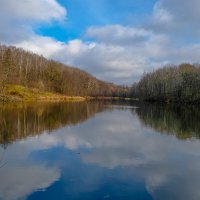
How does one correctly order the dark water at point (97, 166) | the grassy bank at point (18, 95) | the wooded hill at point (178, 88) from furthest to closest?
the wooded hill at point (178, 88)
the grassy bank at point (18, 95)
the dark water at point (97, 166)

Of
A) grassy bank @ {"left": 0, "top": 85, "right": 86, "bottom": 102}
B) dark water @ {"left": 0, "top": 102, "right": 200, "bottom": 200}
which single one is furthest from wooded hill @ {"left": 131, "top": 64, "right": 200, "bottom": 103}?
dark water @ {"left": 0, "top": 102, "right": 200, "bottom": 200}

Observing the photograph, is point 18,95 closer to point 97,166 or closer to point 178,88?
point 178,88

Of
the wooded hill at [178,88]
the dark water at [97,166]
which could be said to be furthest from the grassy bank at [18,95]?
the wooded hill at [178,88]

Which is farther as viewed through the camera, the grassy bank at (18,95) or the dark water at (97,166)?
the grassy bank at (18,95)

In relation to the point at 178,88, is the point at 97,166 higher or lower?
lower

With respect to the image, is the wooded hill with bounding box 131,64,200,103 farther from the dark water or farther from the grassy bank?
the dark water

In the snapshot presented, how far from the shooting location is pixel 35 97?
81.8m

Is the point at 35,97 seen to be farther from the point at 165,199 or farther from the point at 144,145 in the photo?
the point at 165,199

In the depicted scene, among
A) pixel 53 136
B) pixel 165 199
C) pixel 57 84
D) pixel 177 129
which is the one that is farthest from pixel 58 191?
pixel 57 84

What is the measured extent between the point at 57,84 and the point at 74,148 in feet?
313

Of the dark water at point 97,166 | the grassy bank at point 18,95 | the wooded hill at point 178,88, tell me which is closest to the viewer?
the dark water at point 97,166

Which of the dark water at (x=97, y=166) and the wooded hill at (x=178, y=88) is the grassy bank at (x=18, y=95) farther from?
the wooded hill at (x=178, y=88)

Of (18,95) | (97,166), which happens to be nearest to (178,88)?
(18,95)

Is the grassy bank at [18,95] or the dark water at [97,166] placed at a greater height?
the grassy bank at [18,95]
